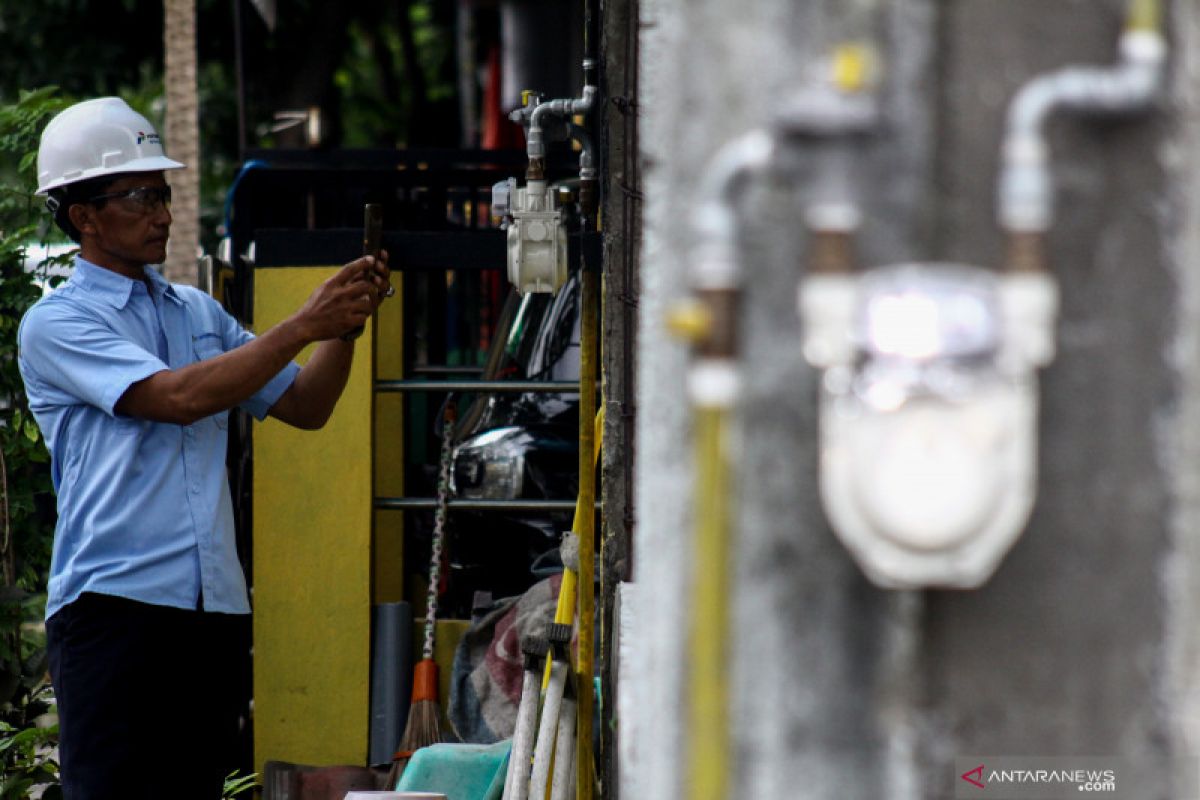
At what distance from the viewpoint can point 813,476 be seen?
1.52 m

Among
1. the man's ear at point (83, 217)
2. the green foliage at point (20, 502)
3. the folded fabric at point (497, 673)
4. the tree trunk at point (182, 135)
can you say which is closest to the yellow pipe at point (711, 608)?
the man's ear at point (83, 217)

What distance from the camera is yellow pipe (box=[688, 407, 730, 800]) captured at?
151cm

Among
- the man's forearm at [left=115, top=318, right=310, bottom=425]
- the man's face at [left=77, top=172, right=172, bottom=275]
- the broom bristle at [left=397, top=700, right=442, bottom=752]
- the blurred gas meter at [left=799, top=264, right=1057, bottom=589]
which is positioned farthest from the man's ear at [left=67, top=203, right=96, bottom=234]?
the blurred gas meter at [left=799, top=264, right=1057, bottom=589]

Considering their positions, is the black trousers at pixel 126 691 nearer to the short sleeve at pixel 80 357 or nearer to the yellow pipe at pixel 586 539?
the short sleeve at pixel 80 357

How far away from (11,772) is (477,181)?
3.02 m

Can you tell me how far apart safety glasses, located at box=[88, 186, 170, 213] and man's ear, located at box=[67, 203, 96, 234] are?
0.09 ft

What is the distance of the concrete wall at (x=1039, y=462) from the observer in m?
1.48

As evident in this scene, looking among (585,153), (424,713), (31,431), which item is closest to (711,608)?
(585,153)

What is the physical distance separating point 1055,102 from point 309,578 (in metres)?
3.83

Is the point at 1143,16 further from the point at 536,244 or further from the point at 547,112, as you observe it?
the point at 547,112

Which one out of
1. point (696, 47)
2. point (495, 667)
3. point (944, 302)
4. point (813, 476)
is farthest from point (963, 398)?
point (495, 667)

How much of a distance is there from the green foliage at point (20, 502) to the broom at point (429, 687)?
41.4 inches

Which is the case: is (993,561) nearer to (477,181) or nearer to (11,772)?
(11,772)

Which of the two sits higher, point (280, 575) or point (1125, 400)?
point (1125, 400)
